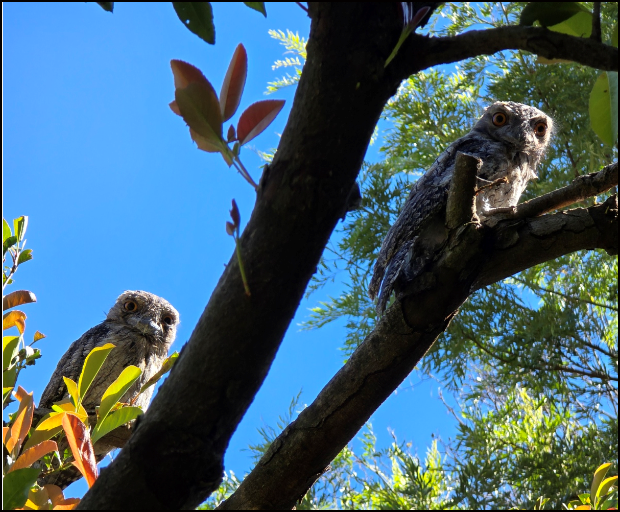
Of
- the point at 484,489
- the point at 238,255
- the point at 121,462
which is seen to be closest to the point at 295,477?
the point at 121,462

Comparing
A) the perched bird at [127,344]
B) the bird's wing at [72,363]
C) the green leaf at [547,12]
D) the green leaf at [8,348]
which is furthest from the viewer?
the perched bird at [127,344]

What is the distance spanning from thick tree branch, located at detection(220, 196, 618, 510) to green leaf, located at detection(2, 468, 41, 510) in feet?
1.15

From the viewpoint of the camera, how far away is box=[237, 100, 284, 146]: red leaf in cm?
56

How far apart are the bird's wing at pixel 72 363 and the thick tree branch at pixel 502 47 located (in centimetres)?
217

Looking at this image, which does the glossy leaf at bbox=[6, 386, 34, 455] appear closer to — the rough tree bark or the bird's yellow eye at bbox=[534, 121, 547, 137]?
the rough tree bark

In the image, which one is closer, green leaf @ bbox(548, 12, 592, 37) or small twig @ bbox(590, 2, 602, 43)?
small twig @ bbox(590, 2, 602, 43)

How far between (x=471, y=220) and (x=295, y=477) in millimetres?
468

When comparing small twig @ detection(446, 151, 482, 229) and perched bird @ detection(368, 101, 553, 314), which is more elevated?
perched bird @ detection(368, 101, 553, 314)

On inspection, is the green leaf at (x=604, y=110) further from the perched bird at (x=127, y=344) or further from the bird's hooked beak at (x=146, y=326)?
the bird's hooked beak at (x=146, y=326)

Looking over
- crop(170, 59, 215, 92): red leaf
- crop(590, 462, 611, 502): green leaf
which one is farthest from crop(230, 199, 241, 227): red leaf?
crop(590, 462, 611, 502): green leaf

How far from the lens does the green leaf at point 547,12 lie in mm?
598

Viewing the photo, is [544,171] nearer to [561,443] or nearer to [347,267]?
[347,267]

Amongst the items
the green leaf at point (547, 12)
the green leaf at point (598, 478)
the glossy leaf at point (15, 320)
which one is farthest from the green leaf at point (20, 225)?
the green leaf at point (598, 478)

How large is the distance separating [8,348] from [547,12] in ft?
2.45
